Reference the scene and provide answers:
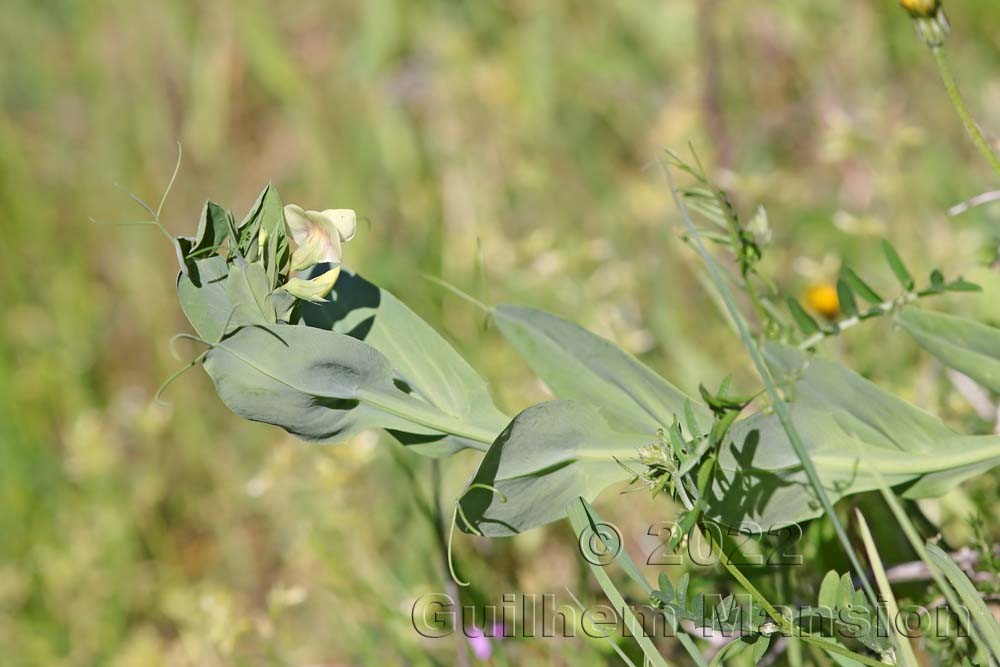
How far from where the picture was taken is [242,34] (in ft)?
10.5

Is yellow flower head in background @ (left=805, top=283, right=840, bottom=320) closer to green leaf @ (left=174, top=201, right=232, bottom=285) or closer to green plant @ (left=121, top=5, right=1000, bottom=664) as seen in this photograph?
green plant @ (left=121, top=5, right=1000, bottom=664)

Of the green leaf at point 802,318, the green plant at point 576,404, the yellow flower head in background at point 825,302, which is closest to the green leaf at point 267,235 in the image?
the green plant at point 576,404

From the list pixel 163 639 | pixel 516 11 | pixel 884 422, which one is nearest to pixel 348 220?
pixel 884 422

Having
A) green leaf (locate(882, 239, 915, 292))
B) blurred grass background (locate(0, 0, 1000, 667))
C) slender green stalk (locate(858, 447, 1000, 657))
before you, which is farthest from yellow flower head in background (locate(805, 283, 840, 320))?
slender green stalk (locate(858, 447, 1000, 657))

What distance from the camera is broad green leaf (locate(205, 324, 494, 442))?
830 millimetres

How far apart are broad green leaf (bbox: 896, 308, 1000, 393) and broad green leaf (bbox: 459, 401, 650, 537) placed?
0.98 ft

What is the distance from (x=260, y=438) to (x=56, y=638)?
59 cm

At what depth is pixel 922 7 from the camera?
98 cm

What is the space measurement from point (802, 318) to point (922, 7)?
0.33 metres

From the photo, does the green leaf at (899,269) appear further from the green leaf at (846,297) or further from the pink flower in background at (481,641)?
the pink flower in background at (481,641)

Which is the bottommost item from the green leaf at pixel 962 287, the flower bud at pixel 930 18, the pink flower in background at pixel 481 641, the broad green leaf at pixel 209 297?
the pink flower in background at pixel 481 641

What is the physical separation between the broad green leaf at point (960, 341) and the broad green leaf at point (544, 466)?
0.30m

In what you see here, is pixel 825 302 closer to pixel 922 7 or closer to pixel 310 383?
pixel 922 7

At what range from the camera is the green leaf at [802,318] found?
1021mm
